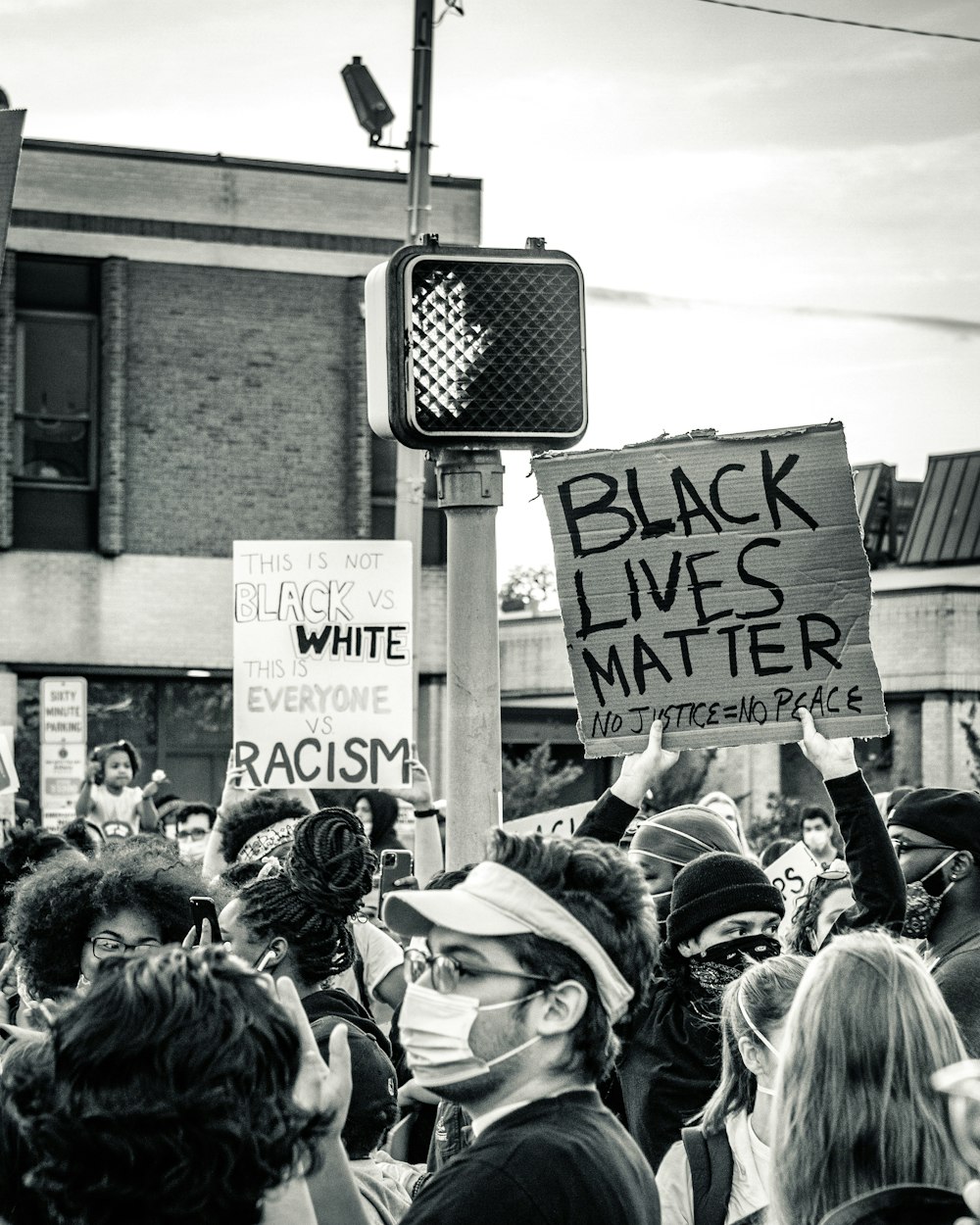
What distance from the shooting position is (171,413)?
2441 centimetres

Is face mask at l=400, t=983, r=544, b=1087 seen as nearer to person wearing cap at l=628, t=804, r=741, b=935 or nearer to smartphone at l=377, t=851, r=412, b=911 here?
person wearing cap at l=628, t=804, r=741, b=935

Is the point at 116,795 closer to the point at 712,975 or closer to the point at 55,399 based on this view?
the point at 712,975

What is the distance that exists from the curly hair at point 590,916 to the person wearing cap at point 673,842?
2.38 meters

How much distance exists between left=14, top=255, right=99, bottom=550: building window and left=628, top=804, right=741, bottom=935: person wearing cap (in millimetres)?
19361

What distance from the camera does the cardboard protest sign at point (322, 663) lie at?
8594mm

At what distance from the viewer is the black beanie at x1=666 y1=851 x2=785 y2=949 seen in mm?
4703

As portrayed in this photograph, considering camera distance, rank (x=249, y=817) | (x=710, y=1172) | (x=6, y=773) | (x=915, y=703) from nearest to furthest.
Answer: (x=710, y=1172) < (x=249, y=817) < (x=6, y=773) < (x=915, y=703)

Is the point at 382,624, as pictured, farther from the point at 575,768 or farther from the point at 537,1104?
the point at 575,768

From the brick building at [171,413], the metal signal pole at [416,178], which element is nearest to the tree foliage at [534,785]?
the brick building at [171,413]

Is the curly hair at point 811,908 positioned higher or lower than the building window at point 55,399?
lower

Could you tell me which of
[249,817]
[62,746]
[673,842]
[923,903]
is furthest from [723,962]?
[62,746]

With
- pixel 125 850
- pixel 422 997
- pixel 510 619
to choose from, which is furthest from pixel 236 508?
pixel 422 997

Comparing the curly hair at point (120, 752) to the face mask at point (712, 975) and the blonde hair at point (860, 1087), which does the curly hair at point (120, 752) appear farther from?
the blonde hair at point (860, 1087)

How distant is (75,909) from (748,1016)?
1.85 m
